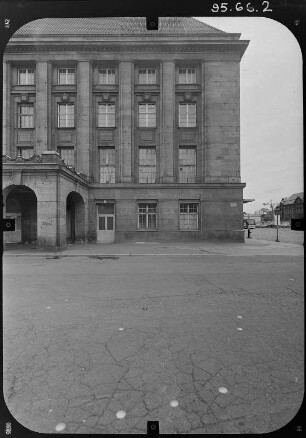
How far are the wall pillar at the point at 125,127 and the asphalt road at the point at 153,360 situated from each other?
58.6 ft

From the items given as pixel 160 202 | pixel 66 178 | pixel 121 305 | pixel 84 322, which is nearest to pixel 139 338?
pixel 84 322

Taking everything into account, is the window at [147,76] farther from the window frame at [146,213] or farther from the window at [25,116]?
the window frame at [146,213]

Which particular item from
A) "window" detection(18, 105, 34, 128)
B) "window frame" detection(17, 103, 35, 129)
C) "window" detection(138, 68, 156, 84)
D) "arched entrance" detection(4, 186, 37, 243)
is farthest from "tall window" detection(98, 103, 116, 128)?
"arched entrance" detection(4, 186, 37, 243)

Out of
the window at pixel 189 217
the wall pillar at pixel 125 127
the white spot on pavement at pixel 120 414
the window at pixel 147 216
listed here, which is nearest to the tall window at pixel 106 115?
the wall pillar at pixel 125 127

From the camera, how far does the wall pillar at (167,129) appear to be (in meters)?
22.6

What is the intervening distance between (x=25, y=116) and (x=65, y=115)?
3.99 meters

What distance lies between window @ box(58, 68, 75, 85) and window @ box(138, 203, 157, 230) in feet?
44.8

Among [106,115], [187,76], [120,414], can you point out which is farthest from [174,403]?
[187,76]

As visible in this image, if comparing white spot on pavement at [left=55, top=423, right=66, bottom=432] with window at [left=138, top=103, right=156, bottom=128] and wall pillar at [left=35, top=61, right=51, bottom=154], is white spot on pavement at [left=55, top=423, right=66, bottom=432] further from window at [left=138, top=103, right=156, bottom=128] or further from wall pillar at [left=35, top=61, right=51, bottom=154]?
wall pillar at [left=35, top=61, right=51, bottom=154]

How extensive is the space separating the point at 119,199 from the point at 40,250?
9.21m

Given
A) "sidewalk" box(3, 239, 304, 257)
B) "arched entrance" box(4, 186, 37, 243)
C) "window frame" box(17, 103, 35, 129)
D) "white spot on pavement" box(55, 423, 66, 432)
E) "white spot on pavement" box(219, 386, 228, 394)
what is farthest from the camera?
"window frame" box(17, 103, 35, 129)

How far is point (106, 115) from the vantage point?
23594 mm

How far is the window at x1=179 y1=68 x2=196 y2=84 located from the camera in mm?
23203

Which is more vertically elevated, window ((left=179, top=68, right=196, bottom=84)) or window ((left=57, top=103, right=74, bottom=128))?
window ((left=179, top=68, right=196, bottom=84))
